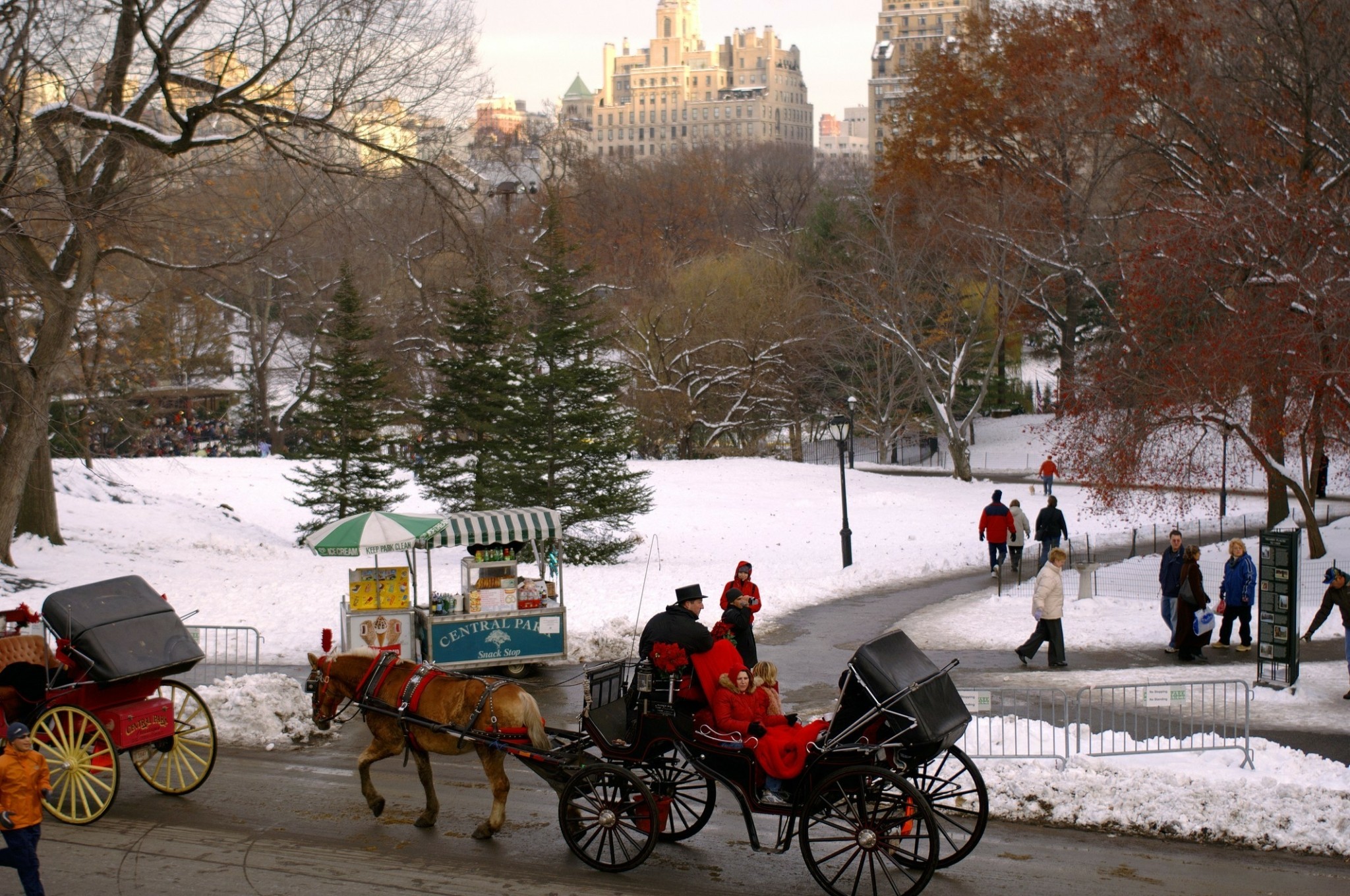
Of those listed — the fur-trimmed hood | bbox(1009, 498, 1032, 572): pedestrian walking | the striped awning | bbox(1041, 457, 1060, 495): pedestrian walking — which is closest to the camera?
the fur-trimmed hood

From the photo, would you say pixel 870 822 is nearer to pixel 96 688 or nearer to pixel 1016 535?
pixel 96 688

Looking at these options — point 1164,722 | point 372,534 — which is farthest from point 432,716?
point 1164,722

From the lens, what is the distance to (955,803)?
10000mm

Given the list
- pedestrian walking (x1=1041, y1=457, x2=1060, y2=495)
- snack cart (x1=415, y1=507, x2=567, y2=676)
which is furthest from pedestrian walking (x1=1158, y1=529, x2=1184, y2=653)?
pedestrian walking (x1=1041, y1=457, x2=1060, y2=495)

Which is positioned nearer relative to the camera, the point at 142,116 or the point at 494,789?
the point at 494,789

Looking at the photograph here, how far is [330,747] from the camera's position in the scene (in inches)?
488

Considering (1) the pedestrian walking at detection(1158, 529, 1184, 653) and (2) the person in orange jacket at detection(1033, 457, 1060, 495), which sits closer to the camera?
(1) the pedestrian walking at detection(1158, 529, 1184, 653)

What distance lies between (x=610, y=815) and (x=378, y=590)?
319 inches

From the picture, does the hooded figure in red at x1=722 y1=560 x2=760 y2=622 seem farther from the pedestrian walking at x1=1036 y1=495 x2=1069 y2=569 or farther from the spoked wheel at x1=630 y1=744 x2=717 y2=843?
the pedestrian walking at x1=1036 y1=495 x2=1069 y2=569

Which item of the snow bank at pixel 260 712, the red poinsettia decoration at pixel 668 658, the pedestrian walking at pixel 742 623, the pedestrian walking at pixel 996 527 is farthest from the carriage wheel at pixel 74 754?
the pedestrian walking at pixel 996 527

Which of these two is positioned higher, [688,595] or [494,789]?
[688,595]

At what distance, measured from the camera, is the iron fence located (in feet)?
36.1

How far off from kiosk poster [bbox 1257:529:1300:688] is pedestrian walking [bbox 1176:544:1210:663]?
1648 mm

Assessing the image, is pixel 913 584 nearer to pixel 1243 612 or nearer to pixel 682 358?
pixel 1243 612
